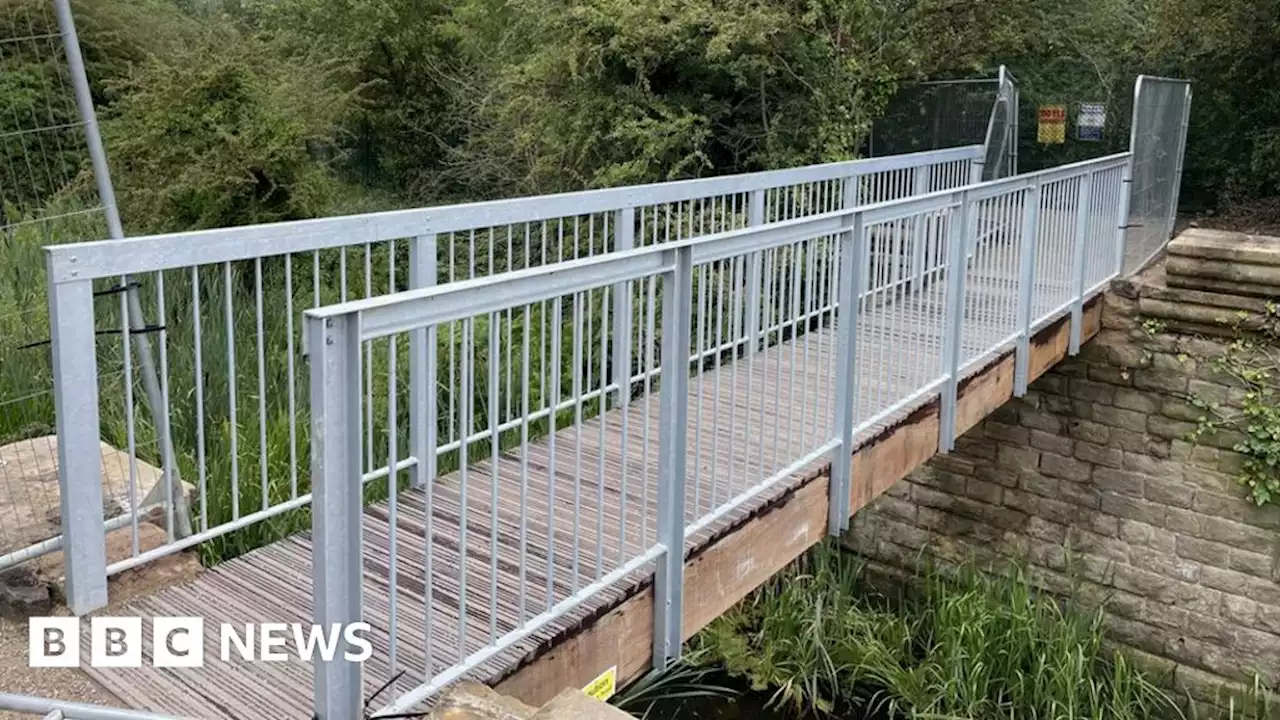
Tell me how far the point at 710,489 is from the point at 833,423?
81 cm

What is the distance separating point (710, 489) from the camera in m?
3.49

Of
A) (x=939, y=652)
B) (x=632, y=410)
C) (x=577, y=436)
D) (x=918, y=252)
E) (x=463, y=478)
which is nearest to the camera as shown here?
(x=463, y=478)

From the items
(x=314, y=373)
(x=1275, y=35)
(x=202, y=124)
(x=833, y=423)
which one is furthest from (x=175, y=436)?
(x=1275, y=35)

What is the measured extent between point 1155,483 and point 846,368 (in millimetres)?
4480

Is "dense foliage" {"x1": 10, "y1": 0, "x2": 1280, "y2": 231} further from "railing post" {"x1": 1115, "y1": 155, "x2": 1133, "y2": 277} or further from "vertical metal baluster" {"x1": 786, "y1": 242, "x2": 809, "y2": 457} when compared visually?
"vertical metal baluster" {"x1": 786, "y1": 242, "x2": 809, "y2": 457}

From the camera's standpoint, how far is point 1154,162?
26.6 ft

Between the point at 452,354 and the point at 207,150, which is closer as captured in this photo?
the point at 452,354

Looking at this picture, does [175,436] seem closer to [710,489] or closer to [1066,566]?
[710,489]

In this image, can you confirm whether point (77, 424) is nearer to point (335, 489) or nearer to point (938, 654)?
point (335, 489)

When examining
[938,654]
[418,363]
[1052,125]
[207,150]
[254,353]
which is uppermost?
[1052,125]

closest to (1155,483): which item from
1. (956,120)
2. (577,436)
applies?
(956,120)

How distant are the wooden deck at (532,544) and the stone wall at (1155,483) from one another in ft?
10.6

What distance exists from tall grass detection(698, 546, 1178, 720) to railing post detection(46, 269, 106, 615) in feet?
17.3

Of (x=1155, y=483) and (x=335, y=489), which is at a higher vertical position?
(x=335, y=489)
